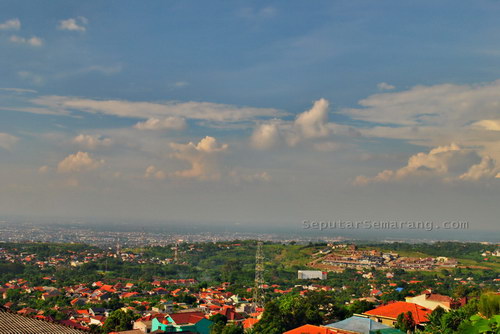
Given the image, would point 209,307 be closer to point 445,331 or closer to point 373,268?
point 445,331

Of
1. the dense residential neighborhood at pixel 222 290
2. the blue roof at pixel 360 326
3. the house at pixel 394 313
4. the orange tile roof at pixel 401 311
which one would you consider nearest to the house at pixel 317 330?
the dense residential neighborhood at pixel 222 290

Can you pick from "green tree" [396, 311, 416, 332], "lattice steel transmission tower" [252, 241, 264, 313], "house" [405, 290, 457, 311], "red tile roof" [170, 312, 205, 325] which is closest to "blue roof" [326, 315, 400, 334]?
"green tree" [396, 311, 416, 332]

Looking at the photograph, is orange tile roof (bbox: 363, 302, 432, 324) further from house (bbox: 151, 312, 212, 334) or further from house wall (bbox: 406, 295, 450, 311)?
house (bbox: 151, 312, 212, 334)

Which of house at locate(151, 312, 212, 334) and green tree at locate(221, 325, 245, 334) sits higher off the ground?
green tree at locate(221, 325, 245, 334)

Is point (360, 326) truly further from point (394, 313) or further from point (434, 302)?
point (434, 302)

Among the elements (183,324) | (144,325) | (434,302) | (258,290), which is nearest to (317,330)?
(183,324)

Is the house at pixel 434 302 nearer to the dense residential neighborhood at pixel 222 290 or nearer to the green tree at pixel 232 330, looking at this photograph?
the dense residential neighborhood at pixel 222 290
